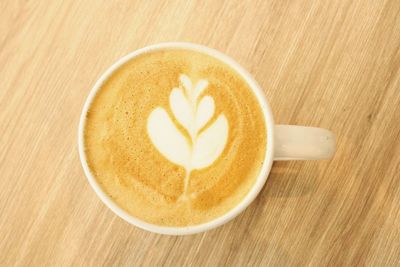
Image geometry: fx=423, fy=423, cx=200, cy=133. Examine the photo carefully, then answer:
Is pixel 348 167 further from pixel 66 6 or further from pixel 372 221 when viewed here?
pixel 66 6

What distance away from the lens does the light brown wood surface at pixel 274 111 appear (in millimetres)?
760

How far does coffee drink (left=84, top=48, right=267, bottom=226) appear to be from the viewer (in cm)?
63

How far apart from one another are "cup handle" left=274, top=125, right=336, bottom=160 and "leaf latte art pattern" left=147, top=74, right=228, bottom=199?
3.2 inches

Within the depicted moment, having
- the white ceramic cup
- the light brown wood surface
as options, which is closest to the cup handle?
the white ceramic cup

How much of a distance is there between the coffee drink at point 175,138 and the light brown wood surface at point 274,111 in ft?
0.50

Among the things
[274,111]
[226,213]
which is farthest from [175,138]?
[274,111]

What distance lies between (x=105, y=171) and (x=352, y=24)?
0.53 meters

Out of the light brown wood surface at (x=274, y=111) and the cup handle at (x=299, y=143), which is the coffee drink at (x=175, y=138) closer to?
the cup handle at (x=299, y=143)

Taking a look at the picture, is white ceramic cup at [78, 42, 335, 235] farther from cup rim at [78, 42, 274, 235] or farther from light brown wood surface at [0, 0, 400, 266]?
light brown wood surface at [0, 0, 400, 266]

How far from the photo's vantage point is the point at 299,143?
2.02 ft

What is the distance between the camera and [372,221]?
2.48 feet

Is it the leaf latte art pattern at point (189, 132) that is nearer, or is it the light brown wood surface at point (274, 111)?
the leaf latte art pattern at point (189, 132)

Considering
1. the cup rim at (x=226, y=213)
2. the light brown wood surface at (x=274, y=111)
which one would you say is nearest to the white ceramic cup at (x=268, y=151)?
the cup rim at (x=226, y=213)

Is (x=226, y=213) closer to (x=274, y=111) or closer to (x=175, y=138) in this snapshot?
(x=175, y=138)
